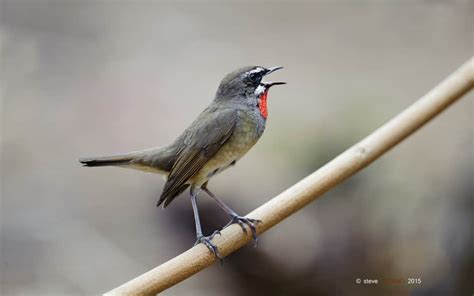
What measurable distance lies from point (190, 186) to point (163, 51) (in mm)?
2471

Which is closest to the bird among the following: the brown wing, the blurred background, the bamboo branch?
the brown wing

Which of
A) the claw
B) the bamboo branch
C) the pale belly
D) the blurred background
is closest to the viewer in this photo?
the bamboo branch

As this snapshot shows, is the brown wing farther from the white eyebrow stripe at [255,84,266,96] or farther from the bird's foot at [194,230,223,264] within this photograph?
the bird's foot at [194,230,223,264]

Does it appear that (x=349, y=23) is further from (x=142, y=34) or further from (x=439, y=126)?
(x=142, y=34)

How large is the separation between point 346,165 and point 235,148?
62cm

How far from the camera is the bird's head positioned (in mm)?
2293

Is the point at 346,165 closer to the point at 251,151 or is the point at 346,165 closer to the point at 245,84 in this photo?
the point at 245,84

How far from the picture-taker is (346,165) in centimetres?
190

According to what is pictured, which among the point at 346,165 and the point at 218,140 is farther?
the point at 218,140

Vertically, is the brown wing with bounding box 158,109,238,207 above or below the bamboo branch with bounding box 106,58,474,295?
above

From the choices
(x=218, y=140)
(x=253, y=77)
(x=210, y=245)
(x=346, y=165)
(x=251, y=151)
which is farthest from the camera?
(x=251, y=151)

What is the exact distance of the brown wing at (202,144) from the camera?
2.40 meters

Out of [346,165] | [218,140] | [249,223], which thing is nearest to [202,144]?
[218,140]

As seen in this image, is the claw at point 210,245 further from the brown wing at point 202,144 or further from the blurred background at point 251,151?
the blurred background at point 251,151
